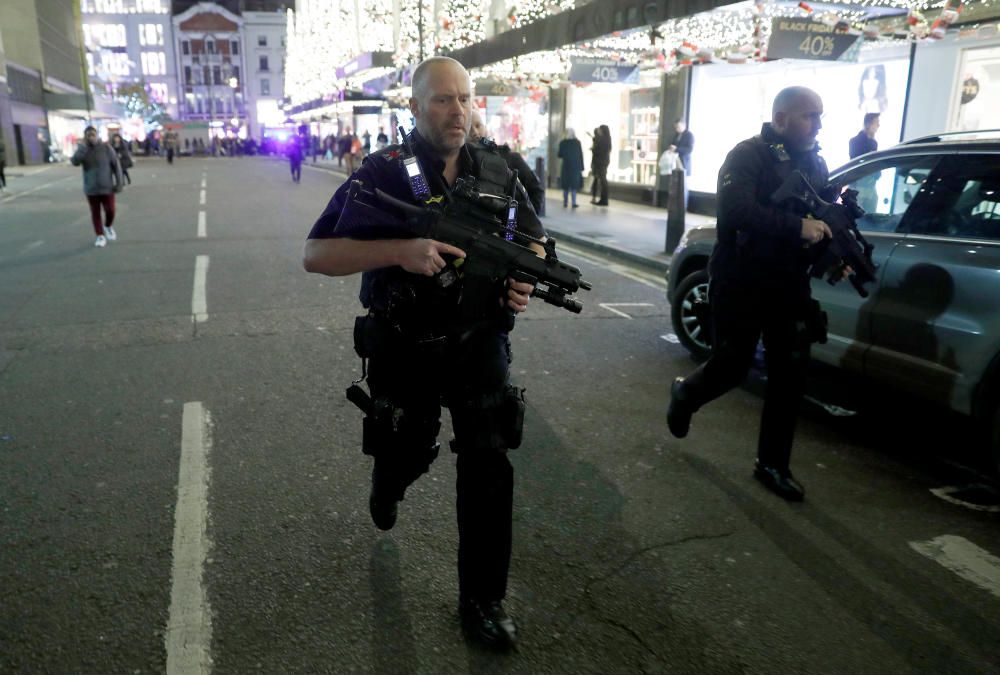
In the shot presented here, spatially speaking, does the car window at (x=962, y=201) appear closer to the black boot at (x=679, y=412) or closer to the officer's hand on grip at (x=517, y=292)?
the black boot at (x=679, y=412)

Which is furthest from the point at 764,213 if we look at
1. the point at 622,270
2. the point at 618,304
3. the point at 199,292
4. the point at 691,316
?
the point at 622,270

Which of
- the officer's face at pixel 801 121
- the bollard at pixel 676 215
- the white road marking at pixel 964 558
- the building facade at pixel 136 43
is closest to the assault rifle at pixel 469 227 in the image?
the officer's face at pixel 801 121

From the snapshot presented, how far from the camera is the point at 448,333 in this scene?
2.60 metres

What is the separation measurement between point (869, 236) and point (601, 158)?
1495 centimetres

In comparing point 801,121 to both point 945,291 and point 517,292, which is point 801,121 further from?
point 517,292

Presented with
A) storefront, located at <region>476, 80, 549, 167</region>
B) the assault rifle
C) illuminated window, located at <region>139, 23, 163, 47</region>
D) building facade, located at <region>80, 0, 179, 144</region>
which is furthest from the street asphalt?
illuminated window, located at <region>139, 23, 163, 47</region>

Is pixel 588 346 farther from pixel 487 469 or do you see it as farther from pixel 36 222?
pixel 36 222

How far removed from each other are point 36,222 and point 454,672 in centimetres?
1747

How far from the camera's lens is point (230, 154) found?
79.7m

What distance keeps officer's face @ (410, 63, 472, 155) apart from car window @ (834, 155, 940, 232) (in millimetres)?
2874

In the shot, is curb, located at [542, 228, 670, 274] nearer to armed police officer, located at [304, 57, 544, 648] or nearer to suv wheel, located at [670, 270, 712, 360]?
suv wheel, located at [670, 270, 712, 360]

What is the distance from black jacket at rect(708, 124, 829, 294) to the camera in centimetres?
359

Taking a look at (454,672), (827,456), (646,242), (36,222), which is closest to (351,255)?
(454,672)

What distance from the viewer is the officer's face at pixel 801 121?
3570mm
